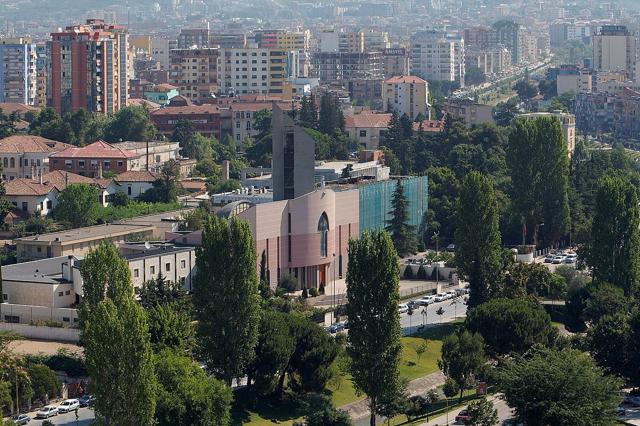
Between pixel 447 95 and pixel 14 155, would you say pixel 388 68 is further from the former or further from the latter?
pixel 14 155

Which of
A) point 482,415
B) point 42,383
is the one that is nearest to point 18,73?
point 42,383

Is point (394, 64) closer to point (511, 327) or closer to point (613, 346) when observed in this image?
point (511, 327)

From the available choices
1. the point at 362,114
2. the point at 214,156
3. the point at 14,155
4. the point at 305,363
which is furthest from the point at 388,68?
the point at 305,363

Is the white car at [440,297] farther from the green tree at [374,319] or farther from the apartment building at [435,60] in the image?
the apartment building at [435,60]

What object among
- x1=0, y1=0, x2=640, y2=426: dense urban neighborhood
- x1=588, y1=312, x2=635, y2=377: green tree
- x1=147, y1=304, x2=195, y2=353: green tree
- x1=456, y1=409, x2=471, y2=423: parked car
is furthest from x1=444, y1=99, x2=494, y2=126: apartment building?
x1=147, y1=304, x2=195, y2=353: green tree

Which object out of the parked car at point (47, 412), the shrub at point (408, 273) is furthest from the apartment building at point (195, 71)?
the parked car at point (47, 412)
